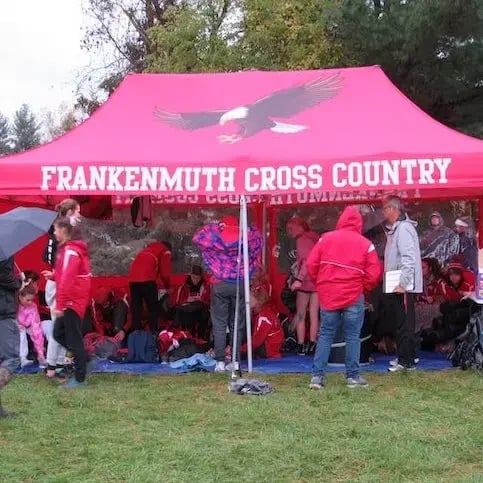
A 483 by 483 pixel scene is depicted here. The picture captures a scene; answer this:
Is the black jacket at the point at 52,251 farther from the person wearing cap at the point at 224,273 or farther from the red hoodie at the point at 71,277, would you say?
the person wearing cap at the point at 224,273

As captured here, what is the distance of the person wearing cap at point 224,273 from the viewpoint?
8102 mm

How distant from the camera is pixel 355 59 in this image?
64.2ft

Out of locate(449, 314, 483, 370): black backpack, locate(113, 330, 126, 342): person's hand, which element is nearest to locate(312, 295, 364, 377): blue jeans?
locate(449, 314, 483, 370): black backpack

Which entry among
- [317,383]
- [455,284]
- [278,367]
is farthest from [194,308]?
[455,284]

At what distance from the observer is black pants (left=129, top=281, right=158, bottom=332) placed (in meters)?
9.76

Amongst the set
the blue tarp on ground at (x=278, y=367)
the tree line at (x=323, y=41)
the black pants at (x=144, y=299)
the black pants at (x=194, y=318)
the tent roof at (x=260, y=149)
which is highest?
the tree line at (x=323, y=41)

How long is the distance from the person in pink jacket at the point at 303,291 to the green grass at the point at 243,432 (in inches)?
77.2

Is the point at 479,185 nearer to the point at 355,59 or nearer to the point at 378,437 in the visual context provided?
the point at 378,437

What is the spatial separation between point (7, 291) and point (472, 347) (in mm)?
4727

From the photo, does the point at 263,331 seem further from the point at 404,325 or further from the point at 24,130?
the point at 24,130

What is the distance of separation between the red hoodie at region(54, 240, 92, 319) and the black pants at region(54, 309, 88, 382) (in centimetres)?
7

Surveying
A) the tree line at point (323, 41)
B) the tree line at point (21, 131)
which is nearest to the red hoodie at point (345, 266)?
the tree line at point (323, 41)

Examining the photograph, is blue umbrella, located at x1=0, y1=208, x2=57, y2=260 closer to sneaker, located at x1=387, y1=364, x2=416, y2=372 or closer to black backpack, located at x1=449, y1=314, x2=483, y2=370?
sneaker, located at x1=387, y1=364, x2=416, y2=372

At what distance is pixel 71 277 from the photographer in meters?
7.23
